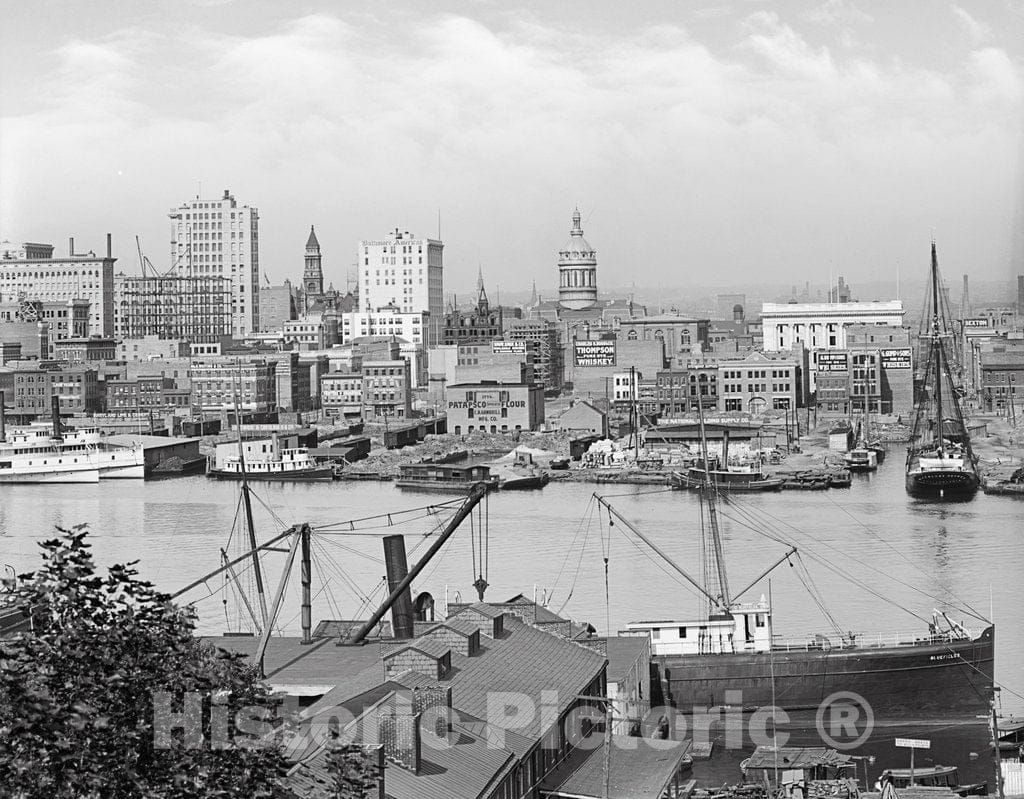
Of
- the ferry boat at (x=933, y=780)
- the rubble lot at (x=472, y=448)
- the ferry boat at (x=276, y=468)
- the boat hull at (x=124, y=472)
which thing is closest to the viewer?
the ferry boat at (x=933, y=780)

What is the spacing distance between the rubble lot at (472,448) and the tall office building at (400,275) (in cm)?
2060

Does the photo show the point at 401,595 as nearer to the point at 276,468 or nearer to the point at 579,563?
the point at 579,563

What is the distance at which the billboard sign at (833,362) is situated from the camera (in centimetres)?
3419

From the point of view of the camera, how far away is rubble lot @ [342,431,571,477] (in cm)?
2494

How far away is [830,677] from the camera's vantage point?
840 cm

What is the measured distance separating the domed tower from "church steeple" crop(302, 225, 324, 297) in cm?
804

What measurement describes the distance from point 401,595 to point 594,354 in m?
29.7

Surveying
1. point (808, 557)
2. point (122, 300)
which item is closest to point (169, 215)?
point (122, 300)

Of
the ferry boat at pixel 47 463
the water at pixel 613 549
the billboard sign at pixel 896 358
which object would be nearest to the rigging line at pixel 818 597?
the water at pixel 613 549

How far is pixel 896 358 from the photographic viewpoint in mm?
34938

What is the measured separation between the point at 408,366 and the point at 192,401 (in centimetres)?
409

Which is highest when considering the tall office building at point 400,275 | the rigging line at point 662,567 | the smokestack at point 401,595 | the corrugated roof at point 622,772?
the tall office building at point 400,275

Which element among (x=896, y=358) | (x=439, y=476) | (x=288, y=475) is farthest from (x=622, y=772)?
(x=896, y=358)

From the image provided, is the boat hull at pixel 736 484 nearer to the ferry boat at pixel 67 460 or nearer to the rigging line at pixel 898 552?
the rigging line at pixel 898 552
